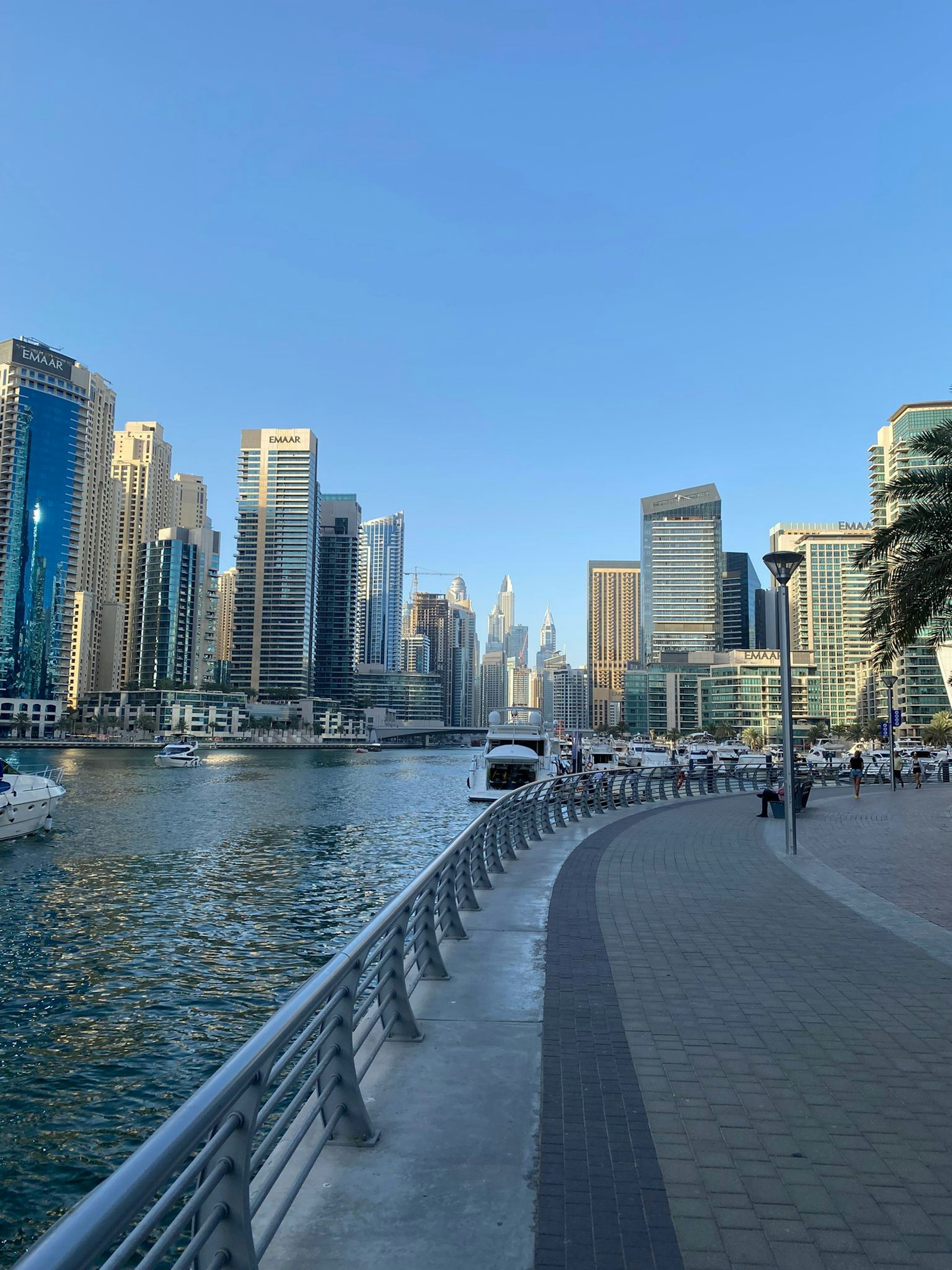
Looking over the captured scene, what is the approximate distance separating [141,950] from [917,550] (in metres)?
19.7

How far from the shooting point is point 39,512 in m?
182

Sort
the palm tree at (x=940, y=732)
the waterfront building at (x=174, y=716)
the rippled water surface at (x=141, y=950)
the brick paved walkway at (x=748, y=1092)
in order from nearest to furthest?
the brick paved walkway at (x=748, y=1092) < the rippled water surface at (x=141, y=950) < the palm tree at (x=940, y=732) < the waterfront building at (x=174, y=716)

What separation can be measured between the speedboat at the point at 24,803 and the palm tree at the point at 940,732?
107996mm

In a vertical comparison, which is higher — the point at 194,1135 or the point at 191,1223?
the point at 194,1135

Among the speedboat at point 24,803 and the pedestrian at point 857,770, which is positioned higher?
the pedestrian at point 857,770

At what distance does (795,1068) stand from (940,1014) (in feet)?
6.65

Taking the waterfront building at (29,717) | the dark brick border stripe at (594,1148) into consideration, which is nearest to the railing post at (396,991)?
the dark brick border stripe at (594,1148)

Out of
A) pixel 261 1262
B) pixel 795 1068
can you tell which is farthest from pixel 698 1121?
pixel 261 1262

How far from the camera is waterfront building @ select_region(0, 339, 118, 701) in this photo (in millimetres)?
176625

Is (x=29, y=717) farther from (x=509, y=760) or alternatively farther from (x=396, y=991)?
(x=396, y=991)

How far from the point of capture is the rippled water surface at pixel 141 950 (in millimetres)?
8703

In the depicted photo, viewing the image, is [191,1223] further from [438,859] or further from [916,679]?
[916,679]

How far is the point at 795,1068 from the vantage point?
605cm

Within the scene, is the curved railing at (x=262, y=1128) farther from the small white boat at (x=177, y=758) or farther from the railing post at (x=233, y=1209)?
the small white boat at (x=177, y=758)
